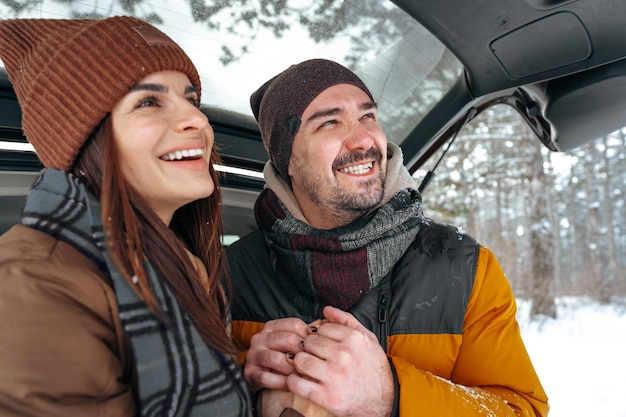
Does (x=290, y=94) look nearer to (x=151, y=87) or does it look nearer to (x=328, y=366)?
(x=151, y=87)

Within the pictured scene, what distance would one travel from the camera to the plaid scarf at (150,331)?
1023mm

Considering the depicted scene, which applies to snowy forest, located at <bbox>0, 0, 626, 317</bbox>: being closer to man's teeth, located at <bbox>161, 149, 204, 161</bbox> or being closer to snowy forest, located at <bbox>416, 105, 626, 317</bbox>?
snowy forest, located at <bbox>416, 105, 626, 317</bbox>

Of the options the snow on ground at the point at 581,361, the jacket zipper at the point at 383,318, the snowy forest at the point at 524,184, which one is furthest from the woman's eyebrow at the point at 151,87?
the snow on ground at the point at 581,361

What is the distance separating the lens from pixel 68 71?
128 centimetres

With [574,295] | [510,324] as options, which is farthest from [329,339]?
[574,295]

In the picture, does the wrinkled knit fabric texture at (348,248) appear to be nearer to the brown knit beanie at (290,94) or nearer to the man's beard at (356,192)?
the man's beard at (356,192)

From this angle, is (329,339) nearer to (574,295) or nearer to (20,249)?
(20,249)

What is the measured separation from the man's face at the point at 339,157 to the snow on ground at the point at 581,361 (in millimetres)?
5311

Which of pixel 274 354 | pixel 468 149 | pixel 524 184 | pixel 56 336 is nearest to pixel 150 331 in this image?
pixel 56 336

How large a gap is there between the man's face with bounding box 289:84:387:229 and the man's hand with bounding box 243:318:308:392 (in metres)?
0.69

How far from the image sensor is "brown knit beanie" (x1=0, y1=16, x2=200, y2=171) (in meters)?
1.27

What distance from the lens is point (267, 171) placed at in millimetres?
2318

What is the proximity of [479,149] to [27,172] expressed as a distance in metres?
12.0

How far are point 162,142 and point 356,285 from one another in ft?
2.85
